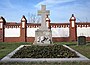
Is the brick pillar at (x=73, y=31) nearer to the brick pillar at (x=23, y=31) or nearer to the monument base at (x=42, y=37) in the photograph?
the brick pillar at (x=23, y=31)

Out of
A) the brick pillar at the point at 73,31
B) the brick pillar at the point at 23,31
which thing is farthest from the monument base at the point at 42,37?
the brick pillar at the point at 73,31

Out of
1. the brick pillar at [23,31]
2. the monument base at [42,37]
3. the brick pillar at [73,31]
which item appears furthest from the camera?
the brick pillar at [23,31]

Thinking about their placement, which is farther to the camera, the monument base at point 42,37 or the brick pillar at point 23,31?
the brick pillar at point 23,31

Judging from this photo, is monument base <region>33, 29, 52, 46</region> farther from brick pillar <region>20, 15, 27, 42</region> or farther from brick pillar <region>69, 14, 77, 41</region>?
brick pillar <region>69, 14, 77, 41</region>

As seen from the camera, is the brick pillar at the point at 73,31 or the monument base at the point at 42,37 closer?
the monument base at the point at 42,37

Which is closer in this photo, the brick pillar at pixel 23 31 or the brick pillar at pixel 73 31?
the brick pillar at pixel 73 31

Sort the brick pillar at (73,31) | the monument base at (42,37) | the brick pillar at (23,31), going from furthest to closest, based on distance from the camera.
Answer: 1. the brick pillar at (23,31)
2. the brick pillar at (73,31)
3. the monument base at (42,37)

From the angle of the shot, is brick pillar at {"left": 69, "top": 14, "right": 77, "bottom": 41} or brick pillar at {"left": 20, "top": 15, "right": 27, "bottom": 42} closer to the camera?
brick pillar at {"left": 69, "top": 14, "right": 77, "bottom": 41}

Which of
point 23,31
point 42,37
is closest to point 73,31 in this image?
point 23,31

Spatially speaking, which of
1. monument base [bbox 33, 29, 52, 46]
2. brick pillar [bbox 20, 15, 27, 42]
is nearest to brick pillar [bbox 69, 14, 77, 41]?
brick pillar [bbox 20, 15, 27, 42]

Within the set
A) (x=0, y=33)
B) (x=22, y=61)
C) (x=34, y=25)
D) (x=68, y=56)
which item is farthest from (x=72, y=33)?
(x=22, y=61)

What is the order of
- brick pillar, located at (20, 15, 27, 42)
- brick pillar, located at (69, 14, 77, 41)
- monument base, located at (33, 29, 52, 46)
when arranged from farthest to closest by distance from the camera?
brick pillar, located at (20, 15, 27, 42)
brick pillar, located at (69, 14, 77, 41)
monument base, located at (33, 29, 52, 46)

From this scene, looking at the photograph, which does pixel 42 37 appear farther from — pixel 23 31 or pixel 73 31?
pixel 73 31

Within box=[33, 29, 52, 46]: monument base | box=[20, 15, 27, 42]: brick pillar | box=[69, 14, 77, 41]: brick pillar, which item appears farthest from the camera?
box=[20, 15, 27, 42]: brick pillar
